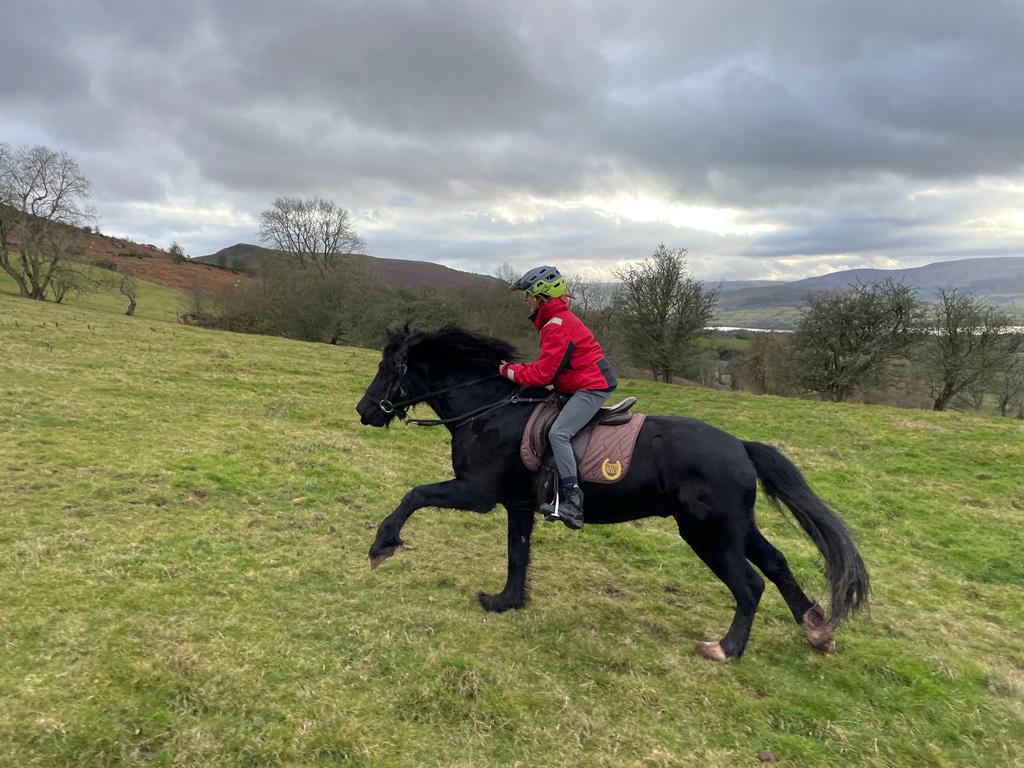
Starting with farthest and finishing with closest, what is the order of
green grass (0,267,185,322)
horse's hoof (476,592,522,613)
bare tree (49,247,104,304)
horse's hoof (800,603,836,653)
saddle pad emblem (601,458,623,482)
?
green grass (0,267,185,322) < bare tree (49,247,104,304) < horse's hoof (476,592,522,613) < horse's hoof (800,603,836,653) < saddle pad emblem (601,458,623,482)

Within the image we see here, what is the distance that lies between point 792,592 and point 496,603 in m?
2.63

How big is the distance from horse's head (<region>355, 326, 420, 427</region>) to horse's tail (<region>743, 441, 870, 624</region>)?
10.4ft

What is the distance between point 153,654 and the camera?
388 centimetres

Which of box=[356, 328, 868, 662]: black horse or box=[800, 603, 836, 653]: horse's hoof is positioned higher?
box=[356, 328, 868, 662]: black horse

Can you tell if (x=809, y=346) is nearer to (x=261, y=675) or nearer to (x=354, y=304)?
(x=354, y=304)

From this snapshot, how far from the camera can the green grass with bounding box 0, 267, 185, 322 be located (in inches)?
1463

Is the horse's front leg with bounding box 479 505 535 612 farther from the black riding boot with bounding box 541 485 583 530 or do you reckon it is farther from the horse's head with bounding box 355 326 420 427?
the horse's head with bounding box 355 326 420 427

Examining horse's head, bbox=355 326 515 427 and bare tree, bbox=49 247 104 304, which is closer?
horse's head, bbox=355 326 515 427

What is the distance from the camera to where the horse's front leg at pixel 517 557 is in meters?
5.24

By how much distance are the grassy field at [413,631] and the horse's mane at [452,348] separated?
89.8 inches

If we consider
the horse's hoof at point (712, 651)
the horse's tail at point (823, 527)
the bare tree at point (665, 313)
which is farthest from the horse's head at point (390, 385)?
the bare tree at point (665, 313)

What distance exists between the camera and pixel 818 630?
15.1 feet

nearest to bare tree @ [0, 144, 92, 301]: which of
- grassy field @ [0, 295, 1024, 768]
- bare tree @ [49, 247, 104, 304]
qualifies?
bare tree @ [49, 247, 104, 304]

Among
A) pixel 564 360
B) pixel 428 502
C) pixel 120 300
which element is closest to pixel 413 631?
pixel 428 502
